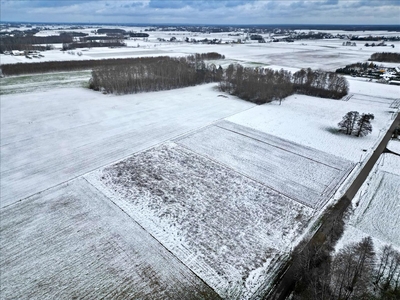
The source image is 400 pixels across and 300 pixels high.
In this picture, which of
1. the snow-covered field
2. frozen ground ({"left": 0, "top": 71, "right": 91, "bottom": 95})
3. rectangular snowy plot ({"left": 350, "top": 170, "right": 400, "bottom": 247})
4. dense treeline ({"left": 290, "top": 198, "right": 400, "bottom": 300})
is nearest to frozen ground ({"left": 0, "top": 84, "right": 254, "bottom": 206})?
the snow-covered field

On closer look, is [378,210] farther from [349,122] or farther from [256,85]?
[256,85]

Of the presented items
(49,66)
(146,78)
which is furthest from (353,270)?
(49,66)

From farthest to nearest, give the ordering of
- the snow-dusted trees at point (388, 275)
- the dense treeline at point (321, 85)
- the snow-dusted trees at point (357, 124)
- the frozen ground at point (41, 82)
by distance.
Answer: the frozen ground at point (41, 82) → the dense treeline at point (321, 85) → the snow-dusted trees at point (357, 124) → the snow-dusted trees at point (388, 275)

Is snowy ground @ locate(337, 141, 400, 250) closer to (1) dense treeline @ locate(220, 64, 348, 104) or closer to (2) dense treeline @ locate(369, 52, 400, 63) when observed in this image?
(1) dense treeline @ locate(220, 64, 348, 104)

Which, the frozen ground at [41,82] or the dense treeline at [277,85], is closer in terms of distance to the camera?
the dense treeline at [277,85]

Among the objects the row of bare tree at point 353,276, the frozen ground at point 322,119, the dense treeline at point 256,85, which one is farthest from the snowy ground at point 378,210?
the dense treeline at point 256,85

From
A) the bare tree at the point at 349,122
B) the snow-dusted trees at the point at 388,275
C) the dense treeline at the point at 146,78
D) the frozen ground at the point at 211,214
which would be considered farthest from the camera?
the dense treeline at the point at 146,78

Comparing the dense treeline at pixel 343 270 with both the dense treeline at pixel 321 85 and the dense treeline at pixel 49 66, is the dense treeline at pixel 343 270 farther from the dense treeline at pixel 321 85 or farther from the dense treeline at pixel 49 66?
the dense treeline at pixel 49 66
